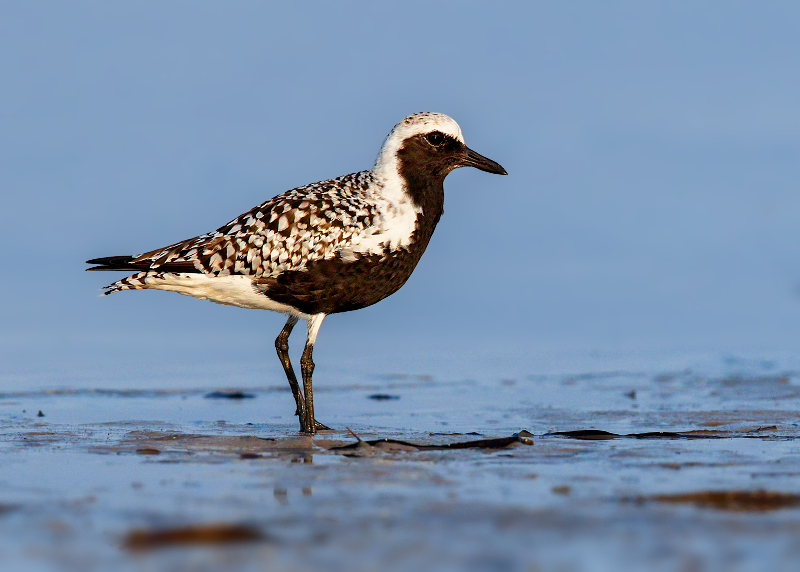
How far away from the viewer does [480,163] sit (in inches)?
408

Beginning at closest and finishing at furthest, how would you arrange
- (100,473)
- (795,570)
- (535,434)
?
(795,570) < (100,473) < (535,434)

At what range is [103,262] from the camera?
387 inches

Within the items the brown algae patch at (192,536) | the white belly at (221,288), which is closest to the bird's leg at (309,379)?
the white belly at (221,288)

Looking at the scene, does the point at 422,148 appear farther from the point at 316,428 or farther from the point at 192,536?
the point at 192,536

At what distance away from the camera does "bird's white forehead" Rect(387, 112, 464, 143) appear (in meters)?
9.97

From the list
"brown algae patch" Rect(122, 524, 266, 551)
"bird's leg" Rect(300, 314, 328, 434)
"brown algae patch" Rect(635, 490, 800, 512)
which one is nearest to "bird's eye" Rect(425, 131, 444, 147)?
"bird's leg" Rect(300, 314, 328, 434)

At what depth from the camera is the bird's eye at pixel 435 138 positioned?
32.8 feet

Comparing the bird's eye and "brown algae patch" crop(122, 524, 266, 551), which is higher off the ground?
the bird's eye

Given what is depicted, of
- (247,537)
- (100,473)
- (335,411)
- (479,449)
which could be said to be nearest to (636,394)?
(335,411)

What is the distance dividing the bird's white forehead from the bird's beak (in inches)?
10.5

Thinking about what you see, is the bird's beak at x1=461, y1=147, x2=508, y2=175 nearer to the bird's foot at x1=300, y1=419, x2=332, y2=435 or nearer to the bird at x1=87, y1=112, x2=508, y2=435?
the bird at x1=87, y1=112, x2=508, y2=435

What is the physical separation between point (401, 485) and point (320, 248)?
3.61m

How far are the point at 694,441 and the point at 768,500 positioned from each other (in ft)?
7.89

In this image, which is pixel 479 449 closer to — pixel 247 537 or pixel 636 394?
pixel 247 537
